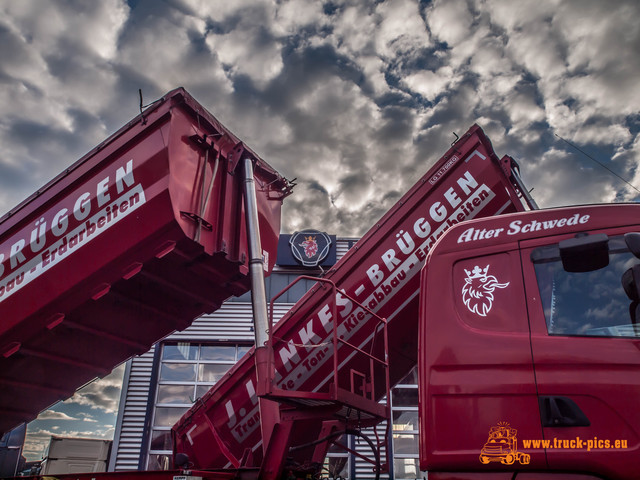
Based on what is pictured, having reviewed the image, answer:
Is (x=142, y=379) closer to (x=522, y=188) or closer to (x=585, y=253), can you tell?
(x=522, y=188)

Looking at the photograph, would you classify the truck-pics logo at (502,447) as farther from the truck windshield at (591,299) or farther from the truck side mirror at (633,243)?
the truck side mirror at (633,243)

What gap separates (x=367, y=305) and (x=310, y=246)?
31.2 ft

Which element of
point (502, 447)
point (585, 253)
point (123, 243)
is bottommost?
point (502, 447)

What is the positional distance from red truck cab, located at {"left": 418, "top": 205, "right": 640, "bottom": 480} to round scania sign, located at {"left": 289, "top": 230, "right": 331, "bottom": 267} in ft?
35.7

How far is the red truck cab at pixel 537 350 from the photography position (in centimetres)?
293

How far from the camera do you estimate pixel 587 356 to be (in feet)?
10.0

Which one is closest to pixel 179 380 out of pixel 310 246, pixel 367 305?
pixel 310 246

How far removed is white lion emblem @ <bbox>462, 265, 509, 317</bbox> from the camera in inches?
138

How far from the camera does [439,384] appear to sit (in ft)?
11.0

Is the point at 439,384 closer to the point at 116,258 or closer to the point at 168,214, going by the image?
the point at 168,214

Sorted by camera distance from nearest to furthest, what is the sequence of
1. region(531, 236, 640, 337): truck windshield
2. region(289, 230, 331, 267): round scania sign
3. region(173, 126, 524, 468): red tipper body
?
1. region(531, 236, 640, 337): truck windshield
2. region(173, 126, 524, 468): red tipper body
3. region(289, 230, 331, 267): round scania sign

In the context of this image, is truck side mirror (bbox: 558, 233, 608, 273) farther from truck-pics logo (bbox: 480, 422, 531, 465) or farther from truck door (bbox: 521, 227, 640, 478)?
truck-pics logo (bbox: 480, 422, 531, 465)

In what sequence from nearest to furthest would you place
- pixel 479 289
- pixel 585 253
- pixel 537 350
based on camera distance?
pixel 537 350, pixel 585 253, pixel 479 289

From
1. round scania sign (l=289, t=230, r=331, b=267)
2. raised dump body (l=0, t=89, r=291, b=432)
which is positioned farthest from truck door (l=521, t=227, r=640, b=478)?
round scania sign (l=289, t=230, r=331, b=267)
